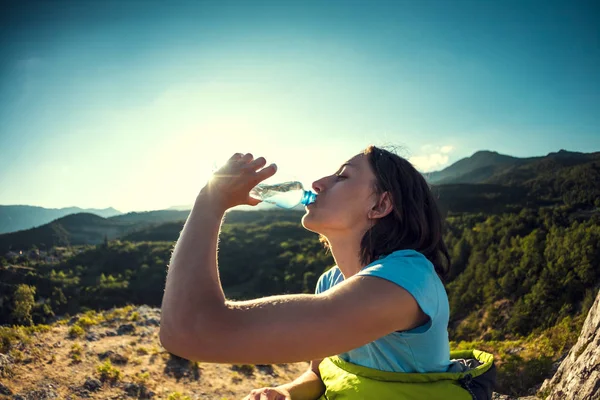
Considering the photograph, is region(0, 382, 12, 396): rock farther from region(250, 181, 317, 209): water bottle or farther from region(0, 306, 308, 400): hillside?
region(250, 181, 317, 209): water bottle

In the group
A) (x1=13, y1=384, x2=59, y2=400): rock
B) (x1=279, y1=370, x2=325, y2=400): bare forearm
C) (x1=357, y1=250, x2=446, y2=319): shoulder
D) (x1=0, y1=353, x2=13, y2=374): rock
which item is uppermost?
(x1=357, y1=250, x2=446, y2=319): shoulder

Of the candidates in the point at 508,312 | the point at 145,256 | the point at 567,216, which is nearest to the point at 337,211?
the point at 508,312

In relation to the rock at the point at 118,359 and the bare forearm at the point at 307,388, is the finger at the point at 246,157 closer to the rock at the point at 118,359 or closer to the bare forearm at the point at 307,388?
the bare forearm at the point at 307,388

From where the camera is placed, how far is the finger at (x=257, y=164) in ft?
Answer: 5.05

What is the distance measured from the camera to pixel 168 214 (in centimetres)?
15938

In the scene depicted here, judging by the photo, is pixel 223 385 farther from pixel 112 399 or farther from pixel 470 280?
pixel 470 280

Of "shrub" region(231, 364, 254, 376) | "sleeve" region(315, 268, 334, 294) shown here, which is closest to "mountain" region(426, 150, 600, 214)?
"shrub" region(231, 364, 254, 376)

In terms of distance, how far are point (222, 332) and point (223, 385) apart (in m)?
8.39

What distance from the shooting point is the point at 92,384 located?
649cm

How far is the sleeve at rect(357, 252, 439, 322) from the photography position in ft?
4.31

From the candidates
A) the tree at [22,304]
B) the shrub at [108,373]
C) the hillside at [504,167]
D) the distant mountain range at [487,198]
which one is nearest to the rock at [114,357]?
the shrub at [108,373]

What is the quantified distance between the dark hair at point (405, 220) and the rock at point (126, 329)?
1032 centimetres

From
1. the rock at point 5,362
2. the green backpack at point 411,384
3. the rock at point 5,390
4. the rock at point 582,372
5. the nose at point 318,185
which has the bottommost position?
the rock at point 5,390

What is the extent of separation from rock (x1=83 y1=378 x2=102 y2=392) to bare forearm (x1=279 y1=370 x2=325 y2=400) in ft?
18.7
